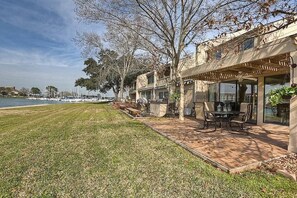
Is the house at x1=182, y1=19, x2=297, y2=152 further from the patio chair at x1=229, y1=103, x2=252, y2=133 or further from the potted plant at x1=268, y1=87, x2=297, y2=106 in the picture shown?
the patio chair at x1=229, y1=103, x2=252, y2=133

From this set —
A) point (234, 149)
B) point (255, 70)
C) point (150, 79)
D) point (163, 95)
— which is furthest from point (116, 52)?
point (234, 149)

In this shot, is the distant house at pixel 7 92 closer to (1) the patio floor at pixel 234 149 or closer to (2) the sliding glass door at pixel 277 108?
(1) the patio floor at pixel 234 149

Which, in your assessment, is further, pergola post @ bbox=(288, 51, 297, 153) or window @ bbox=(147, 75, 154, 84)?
window @ bbox=(147, 75, 154, 84)

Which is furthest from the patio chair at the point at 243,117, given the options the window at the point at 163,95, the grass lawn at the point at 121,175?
the window at the point at 163,95

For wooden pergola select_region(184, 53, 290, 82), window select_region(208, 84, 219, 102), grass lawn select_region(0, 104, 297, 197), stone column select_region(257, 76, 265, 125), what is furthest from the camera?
window select_region(208, 84, 219, 102)

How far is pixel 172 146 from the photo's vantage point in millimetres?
6172

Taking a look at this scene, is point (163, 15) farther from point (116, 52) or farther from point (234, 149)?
point (116, 52)

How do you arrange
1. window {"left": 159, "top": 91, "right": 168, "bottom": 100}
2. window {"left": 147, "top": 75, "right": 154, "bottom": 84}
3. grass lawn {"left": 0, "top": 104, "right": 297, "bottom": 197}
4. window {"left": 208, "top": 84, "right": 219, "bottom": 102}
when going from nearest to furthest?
grass lawn {"left": 0, "top": 104, "right": 297, "bottom": 197}
window {"left": 208, "top": 84, "right": 219, "bottom": 102}
window {"left": 159, "top": 91, "right": 168, "bottom": 100}
window {"left": 147, "top": 75, "right": 154, "bottom": 84}

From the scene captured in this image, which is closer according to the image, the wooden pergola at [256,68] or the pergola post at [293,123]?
the pergola post at [293,123]

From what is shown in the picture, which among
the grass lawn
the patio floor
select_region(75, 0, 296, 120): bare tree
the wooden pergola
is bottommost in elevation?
the grass lawn

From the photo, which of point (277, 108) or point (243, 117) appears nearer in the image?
point (243, 117)

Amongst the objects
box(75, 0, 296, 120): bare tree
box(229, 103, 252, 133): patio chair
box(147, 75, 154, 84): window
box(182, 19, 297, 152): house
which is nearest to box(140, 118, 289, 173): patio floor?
box(182, 19, 297, 152): house

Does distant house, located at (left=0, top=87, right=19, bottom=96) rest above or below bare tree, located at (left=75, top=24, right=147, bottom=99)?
below

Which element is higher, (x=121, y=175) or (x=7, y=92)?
(x=7, y=92)
